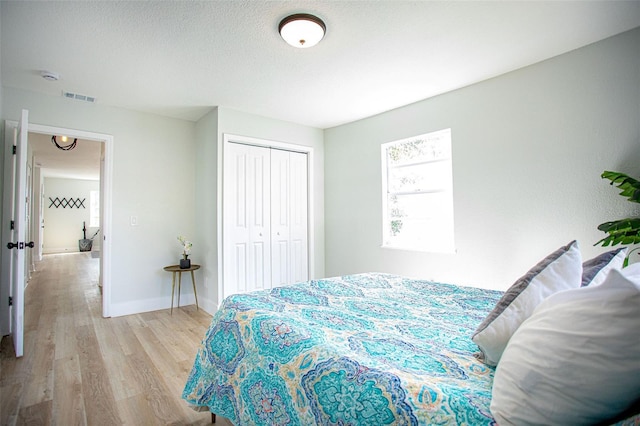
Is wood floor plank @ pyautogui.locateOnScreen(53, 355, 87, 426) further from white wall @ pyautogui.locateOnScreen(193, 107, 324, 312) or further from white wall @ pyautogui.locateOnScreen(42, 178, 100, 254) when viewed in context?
white wall @ pyautogui.locateOnScreen(42, 178, 100, 254)

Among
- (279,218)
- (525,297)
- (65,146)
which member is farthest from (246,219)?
(65,146)

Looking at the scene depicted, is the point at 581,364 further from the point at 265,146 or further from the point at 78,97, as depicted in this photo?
the point at 78,97

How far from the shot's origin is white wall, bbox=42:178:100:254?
34.7ft

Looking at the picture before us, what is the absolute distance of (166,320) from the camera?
3.69 metres

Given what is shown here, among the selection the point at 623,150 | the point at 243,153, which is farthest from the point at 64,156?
the point at 623,150

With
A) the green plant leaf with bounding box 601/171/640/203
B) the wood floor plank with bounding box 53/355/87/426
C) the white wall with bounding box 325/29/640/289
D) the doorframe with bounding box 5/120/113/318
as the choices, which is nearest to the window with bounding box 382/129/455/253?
the white wall with bounding box 325/29/640/289

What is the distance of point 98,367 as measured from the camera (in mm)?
2525

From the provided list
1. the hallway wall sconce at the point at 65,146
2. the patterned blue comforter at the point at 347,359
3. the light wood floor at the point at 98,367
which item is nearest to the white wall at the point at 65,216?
the hallway wall sconce at the point at 65,146

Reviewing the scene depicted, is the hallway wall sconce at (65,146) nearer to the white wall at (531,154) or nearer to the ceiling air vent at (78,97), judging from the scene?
the ceiling air vent at (78,97)

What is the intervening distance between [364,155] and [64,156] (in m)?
6.56

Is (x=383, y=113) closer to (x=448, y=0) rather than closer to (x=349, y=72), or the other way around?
(x=349, y=72)

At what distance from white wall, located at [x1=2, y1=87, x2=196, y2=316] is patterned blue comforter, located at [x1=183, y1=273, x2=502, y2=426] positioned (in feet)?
8.80

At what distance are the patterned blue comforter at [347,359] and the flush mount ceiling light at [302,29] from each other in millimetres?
1765

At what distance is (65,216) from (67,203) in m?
0.45
